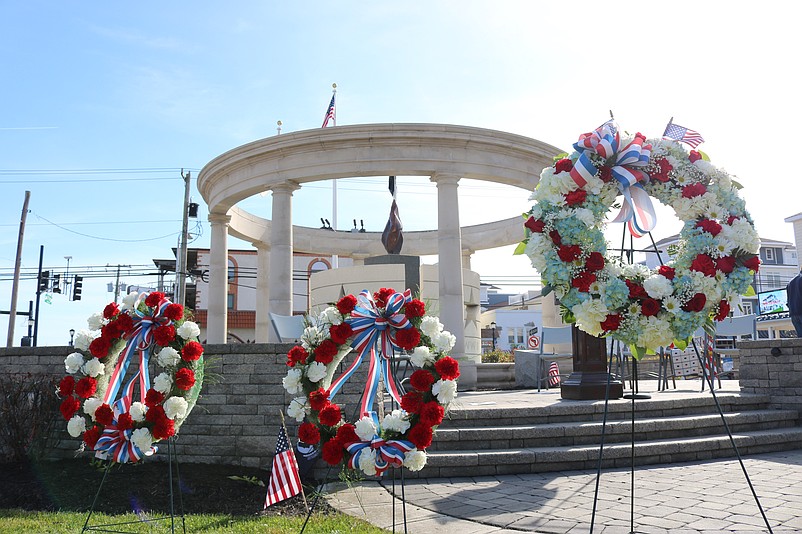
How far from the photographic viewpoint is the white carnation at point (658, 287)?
504 cm

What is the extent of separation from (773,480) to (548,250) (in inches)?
154

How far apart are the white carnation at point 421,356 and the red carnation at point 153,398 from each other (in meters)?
2.18

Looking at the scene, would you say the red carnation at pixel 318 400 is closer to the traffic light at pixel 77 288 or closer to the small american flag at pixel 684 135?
the small american flag at pixel 684 135

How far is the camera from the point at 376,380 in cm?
522

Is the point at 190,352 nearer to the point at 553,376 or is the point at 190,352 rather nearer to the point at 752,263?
the point at 752,263

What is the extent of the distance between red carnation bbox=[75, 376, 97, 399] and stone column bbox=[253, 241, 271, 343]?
1289cm

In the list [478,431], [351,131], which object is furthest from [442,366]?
[351,131]

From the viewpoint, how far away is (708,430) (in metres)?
8.74

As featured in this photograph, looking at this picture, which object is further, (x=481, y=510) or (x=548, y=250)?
(x=481, y=510)

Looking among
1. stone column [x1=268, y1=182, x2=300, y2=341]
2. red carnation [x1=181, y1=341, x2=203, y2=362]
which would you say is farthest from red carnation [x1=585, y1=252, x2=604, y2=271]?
stone column [x1=268, y1=182, x2=300, y2=341]

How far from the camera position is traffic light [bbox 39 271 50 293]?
3781 cm

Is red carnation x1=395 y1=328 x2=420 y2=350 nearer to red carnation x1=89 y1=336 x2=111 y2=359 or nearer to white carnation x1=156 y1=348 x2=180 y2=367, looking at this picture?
white carnation x1=156 y1=348 x2=180 y2=367

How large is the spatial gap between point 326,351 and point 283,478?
150 cm

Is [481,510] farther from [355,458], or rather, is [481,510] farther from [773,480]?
[773,480]
